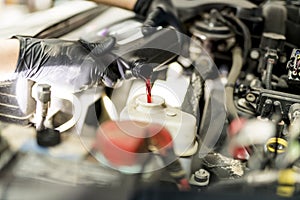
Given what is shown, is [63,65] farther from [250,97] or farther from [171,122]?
[250,97]

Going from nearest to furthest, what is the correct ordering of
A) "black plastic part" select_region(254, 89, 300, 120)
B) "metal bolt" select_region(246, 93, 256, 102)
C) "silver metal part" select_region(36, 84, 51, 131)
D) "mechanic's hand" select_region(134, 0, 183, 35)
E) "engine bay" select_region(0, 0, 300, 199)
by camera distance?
"engine bay" select_region(0, 0, 300, 199) < "silver metal part" select_region(36, 84, 51, 131) < "black plastic part" select_region(254, 89, 300, 120) < "metal bolt" select_region(246, 93, 256, 102) < "mechanic's hand" select_region(134, 0, 183, 35)

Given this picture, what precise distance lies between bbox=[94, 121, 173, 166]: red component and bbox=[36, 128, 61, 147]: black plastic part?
89mm

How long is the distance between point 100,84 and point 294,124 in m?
0.48

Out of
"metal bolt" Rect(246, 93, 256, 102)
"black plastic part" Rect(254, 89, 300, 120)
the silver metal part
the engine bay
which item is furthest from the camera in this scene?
"metal bolt" Rect(246, 93, 256, 102)

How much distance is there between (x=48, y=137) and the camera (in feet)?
2.70

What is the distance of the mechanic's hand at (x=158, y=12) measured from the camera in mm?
1300

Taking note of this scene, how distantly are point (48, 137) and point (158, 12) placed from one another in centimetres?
68

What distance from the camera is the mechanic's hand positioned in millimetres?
1300

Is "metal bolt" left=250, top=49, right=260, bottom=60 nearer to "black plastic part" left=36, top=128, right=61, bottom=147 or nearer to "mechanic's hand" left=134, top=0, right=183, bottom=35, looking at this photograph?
"mechanic's hand" left=134, top=0, right=183, bottom=35

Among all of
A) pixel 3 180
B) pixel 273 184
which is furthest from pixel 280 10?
pixel 3 180

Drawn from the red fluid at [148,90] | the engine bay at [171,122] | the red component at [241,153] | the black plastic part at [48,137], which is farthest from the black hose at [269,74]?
the black plastic part at [48,137]

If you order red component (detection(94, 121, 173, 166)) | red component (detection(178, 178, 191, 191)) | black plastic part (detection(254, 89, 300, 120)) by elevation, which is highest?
black plastic part (detection(254, 89, 300, 120))

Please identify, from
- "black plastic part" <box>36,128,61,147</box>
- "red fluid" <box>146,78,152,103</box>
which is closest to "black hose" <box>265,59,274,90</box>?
"red fluid" <box>146,78,152,103</box>

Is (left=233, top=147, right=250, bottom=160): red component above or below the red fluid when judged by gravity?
below
